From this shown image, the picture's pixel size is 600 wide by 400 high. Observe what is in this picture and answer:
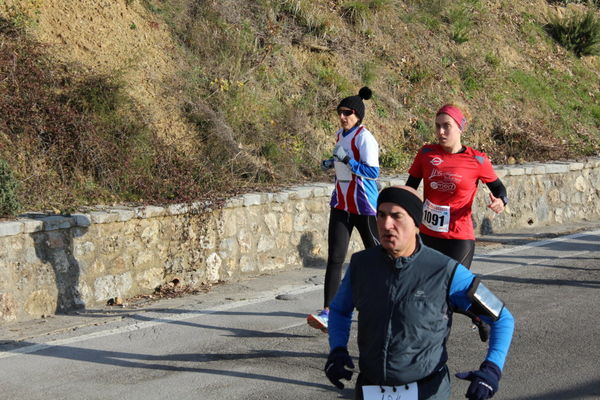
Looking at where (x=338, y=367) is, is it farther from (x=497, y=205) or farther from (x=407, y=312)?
(x=497, y=205)

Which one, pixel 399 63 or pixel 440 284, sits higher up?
pixel 399 63

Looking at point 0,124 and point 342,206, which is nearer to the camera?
point 342,206

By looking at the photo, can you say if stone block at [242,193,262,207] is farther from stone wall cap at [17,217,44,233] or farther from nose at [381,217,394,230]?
nose at [381,217,394,230]

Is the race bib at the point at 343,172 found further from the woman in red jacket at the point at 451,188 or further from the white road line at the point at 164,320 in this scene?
the white road line at the point at 164,320

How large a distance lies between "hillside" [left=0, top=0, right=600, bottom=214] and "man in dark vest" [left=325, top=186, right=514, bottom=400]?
5181 millimetres

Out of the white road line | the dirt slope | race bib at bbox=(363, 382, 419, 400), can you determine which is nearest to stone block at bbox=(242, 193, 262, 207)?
the white road line

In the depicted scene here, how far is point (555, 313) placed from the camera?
27.6ft

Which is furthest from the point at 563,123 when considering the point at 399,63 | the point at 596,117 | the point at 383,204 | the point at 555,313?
the point at 383,204

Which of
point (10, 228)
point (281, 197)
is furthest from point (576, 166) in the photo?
point (10, 228)

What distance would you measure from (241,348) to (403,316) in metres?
3.70

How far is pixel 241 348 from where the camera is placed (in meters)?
7.14

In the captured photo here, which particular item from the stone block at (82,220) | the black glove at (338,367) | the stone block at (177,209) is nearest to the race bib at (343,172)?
the stone block at (177,209)

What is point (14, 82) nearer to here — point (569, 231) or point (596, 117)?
point (569, 231)

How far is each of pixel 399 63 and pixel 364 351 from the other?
1325cm
